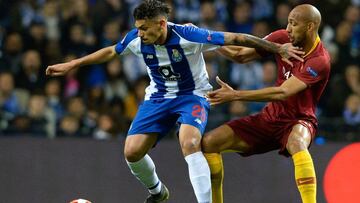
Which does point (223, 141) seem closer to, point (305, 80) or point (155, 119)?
point (155, 119)

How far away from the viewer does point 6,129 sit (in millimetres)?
10633

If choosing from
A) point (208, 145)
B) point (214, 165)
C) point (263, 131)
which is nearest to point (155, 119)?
point (208, 145)

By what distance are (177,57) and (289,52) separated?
91 centimetres

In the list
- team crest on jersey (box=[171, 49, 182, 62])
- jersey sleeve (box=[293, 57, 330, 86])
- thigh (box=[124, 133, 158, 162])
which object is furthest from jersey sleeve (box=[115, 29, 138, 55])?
jersey sleeve (box=[293, 57, 330, 86])

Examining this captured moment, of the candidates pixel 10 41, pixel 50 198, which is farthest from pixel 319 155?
pixel 10 41

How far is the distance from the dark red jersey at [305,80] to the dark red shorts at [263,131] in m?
0.05

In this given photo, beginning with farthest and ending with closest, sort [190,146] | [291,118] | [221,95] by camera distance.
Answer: [291,118] < [190,146] < [221,95]

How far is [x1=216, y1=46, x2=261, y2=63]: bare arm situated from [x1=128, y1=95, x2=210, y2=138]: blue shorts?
0.56 metres

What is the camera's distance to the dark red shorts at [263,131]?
8.08m

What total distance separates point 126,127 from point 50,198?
1543mm

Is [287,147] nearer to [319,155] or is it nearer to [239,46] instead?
[239,46]

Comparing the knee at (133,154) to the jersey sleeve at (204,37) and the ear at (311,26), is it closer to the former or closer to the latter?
the jersey sleeve at (204,37)

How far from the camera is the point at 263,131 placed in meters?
8.19

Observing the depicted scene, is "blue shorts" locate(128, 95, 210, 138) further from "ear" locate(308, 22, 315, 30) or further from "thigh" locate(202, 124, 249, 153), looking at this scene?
"ear" locate(308, 22, 315, 30)
